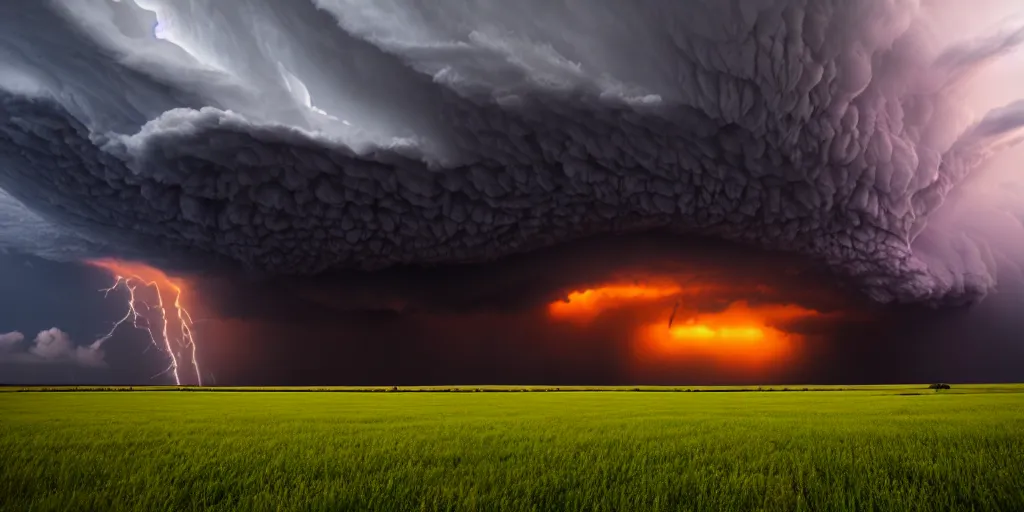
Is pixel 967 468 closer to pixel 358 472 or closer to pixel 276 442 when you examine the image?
pixel 358 472

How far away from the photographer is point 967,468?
8219mm

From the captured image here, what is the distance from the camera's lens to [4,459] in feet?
30.8

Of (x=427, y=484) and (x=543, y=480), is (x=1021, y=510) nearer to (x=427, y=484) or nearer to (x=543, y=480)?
(x=543, y=480)

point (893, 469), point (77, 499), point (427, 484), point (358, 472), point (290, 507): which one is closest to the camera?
point (290, 507)

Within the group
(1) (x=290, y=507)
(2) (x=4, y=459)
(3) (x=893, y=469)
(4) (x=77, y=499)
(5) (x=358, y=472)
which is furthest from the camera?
(2) (x=4, y=459)

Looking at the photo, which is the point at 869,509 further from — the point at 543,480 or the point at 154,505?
the point at 154,505

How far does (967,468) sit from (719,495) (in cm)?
448

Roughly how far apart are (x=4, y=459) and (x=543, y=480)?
8.97 m

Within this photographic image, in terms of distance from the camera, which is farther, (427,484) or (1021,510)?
(427,484)

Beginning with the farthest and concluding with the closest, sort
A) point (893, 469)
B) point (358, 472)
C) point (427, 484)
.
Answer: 1. point (893, 469)
2. point (358, 472)
3. point (427, 484)

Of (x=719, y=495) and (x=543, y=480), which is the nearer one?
(x=719, y=495)

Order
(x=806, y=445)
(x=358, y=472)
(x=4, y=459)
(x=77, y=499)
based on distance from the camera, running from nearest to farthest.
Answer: (x=77, y=499) < (x=358, y=472) < (x=4, y=459) < (x=806, y=445)

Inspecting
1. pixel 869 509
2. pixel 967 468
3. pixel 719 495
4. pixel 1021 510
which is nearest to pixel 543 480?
pixel 719 495

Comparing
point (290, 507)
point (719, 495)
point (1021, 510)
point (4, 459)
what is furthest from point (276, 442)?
point (1021, 510)
